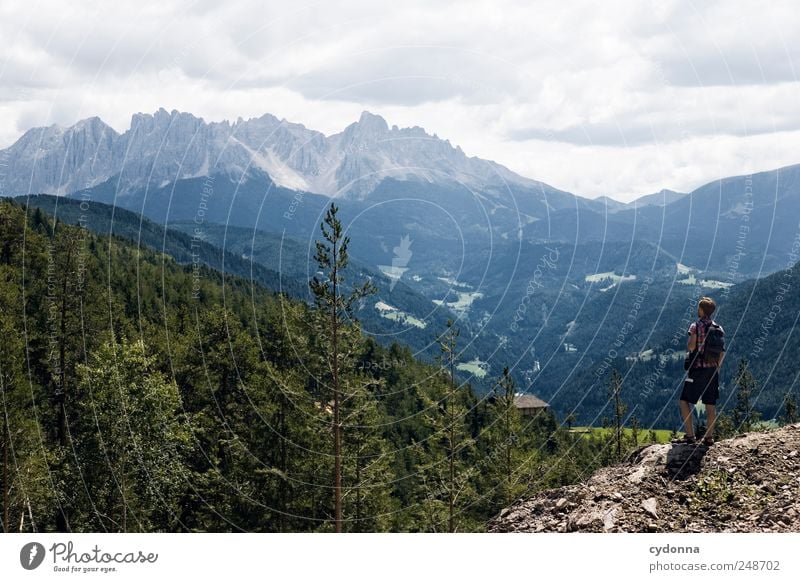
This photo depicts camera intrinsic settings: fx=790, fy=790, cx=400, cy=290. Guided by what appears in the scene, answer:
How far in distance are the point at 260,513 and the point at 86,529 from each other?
10.8m

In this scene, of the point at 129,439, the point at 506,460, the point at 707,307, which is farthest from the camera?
the point at 506,460

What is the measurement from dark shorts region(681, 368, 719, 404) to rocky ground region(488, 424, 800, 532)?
1.79 metres

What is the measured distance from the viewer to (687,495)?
19.5 metres

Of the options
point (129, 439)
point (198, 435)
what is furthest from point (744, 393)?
point (129, 439)

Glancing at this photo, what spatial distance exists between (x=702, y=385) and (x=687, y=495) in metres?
2.80

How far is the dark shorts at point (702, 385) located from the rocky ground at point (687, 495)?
1.79 meters

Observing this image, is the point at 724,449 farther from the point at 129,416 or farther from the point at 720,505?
the point at 129,416

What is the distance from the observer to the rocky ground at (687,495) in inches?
723

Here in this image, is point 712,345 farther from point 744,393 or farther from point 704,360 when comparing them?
point 744,393

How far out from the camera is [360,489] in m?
47.1

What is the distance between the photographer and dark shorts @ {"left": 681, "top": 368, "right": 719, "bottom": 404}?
20141 mm

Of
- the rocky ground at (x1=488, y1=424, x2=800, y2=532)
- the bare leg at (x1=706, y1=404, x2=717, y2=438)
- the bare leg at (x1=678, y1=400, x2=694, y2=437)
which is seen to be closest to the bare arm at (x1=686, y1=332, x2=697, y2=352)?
the bare leg at (x1=678, y1=400, x2=694, y2=437)

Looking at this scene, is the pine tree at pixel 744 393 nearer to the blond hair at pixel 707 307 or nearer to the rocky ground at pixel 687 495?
the rocky ground at pixel 687 495

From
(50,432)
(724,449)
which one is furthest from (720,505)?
(50,432)
